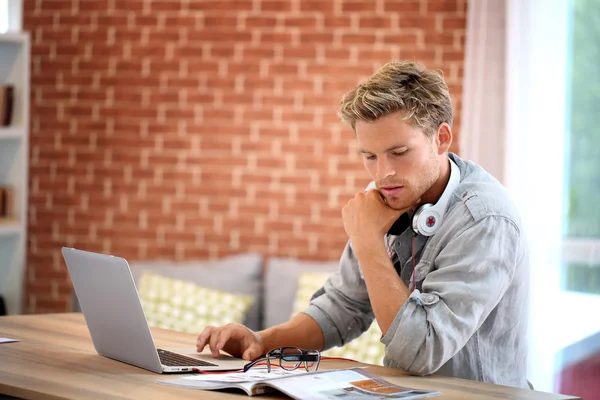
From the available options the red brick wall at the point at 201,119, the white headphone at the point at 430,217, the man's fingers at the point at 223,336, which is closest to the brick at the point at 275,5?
the red brick wall at the point at 201,119

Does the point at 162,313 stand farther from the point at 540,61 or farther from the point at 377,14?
the point at 540,61

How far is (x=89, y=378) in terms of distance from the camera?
71.6 inches

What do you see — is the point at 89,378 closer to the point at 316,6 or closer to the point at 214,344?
the point at 214,344

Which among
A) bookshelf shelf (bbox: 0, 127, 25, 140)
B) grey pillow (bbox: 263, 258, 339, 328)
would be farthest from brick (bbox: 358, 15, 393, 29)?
bookshelf shelf (bbox: 0, 127, 25, 140)

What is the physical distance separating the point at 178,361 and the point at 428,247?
698mm

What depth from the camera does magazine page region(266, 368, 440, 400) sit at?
63.6 inches

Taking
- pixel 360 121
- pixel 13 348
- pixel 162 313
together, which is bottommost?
pixel 162 313

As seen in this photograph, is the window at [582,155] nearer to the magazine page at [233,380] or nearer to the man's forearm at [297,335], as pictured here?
the man's forearm at [297,335]

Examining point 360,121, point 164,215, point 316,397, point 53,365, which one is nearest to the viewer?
point 316,397

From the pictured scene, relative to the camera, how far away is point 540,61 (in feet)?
13.0

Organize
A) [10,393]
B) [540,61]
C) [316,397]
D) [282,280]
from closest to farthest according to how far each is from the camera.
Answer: [316,397] → [10,393] → [540,61] → [282,280]

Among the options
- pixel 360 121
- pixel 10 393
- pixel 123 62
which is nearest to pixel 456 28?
pixel 123 62

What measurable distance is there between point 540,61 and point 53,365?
9.40ft

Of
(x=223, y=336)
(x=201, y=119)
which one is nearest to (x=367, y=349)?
(x=201, y=119)
